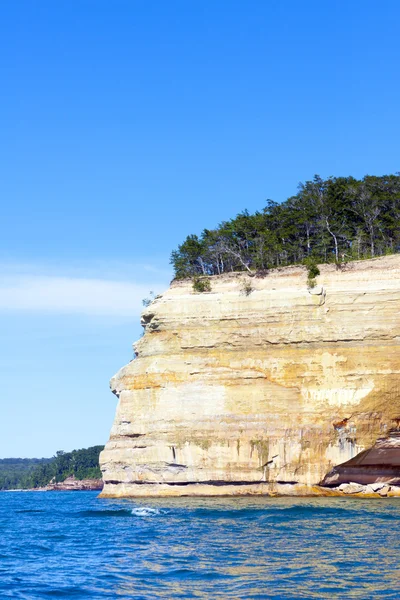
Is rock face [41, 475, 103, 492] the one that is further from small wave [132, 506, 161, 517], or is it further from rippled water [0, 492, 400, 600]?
rippled water [0, 492, 400, 600]

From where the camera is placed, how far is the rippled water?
16844mm

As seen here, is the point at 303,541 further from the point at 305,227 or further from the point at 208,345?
the point at 305,227

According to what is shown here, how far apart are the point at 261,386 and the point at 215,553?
20.3 m

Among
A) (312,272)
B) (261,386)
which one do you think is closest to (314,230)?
(312,272)

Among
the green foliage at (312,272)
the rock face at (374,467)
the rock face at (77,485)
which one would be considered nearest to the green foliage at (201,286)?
the green foliage at (312,272)

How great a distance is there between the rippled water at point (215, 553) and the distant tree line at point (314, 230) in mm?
17557

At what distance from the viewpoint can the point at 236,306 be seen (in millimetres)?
43656

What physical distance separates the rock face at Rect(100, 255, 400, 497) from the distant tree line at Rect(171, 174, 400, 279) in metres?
4.03

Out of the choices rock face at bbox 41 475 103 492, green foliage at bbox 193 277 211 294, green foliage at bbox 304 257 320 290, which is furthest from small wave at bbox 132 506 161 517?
rock face at bbox 41 475 103 492

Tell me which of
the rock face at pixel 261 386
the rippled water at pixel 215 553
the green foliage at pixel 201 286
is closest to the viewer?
Result: the rippled water at pixel 215 553

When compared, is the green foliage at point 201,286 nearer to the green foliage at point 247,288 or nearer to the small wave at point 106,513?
the green foliage at point 247,288

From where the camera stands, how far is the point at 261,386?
4144 centimetres

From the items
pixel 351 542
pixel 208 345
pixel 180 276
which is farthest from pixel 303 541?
pixel 180 276

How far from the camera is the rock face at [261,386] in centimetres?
3928
